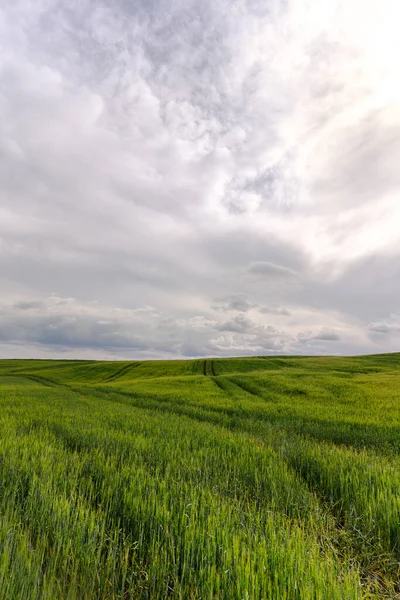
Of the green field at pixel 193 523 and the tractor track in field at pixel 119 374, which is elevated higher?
the green field at pixel 193 523

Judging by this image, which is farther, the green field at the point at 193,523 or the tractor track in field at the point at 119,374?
the tractor track in field at the point at 119,374

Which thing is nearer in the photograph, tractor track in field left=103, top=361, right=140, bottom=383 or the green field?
the green field

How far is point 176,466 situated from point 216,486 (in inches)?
49.0

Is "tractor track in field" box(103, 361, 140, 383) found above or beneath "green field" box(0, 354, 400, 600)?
beneath

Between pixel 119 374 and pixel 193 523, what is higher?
pixel 193 523

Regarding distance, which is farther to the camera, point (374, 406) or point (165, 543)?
point (374, 406)

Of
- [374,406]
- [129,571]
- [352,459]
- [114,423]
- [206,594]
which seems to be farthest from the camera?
[374,406]

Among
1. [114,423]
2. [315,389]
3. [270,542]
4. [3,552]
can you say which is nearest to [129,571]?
[3,552]

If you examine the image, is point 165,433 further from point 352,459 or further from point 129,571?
point 129,571

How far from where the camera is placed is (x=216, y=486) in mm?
5199

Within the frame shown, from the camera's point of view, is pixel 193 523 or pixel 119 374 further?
pixel 119 374

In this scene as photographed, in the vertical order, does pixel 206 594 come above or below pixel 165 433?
above

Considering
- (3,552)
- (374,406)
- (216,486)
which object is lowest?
(374,406)

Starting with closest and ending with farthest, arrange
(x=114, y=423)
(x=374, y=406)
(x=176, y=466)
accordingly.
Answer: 1. (x=176, y=466)
2. (x=114, y=423)
3. (x=374, y=406)
